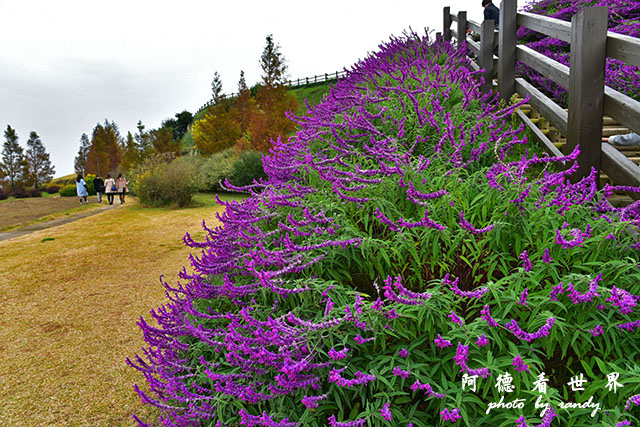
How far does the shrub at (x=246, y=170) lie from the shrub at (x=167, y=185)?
112 inches

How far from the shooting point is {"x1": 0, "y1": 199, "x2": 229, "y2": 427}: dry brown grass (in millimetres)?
3434

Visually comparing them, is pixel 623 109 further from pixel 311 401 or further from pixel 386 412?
pixel 311 401

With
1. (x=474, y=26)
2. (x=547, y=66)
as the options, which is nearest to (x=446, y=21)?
(x=474, y=26)

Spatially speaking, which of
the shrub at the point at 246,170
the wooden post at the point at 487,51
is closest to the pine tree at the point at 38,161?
the shrub at the point at 246,170

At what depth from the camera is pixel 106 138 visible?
64500mm

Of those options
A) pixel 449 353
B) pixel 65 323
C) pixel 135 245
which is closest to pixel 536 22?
pixel 449 353

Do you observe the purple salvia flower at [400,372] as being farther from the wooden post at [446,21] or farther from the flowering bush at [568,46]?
the wooden post at [446,21]

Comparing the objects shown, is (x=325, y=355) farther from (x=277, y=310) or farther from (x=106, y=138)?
(x=106, y=138)

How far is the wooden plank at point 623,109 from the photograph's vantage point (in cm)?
308

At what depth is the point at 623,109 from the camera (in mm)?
3266

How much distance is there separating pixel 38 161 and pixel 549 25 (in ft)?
218

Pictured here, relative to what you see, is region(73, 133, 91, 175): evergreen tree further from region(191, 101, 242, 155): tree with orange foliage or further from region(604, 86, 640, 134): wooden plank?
region(604, 86, 640, 134): wooden plank

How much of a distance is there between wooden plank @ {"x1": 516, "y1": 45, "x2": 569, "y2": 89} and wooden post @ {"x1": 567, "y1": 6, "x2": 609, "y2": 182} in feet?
0.83

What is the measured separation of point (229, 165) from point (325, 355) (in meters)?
18.5
